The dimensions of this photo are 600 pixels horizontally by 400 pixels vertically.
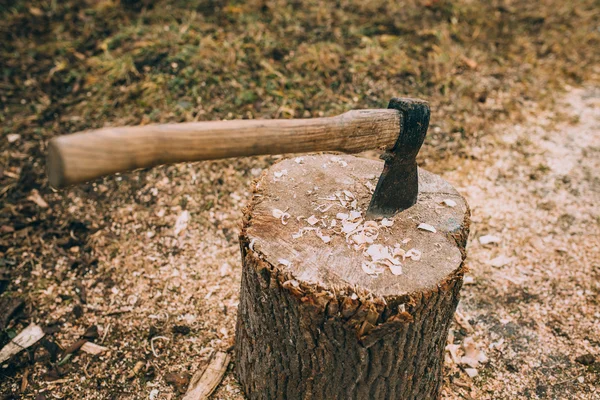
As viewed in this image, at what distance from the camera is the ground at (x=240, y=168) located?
283 centimetres

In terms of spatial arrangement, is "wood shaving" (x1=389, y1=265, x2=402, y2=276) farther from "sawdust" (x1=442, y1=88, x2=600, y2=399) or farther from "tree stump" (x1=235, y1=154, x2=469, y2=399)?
"sawdust" (x1=442, y1=88, x2=600, y2=399)

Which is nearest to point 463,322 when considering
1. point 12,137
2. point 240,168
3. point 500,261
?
point 500,261

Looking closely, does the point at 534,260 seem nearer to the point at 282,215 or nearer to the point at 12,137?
the point at 282,215

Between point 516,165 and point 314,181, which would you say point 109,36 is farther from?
point 516,165

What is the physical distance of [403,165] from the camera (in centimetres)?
223

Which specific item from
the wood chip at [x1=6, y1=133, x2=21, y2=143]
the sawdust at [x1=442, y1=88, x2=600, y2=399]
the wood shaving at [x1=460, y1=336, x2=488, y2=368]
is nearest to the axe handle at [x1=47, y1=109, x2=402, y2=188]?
the wood shaving at [x1=460, y1=336, x2=488, y2=368]

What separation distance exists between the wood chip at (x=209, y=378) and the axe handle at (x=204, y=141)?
1.43 metres

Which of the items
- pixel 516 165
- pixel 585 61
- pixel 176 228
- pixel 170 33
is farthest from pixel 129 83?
pixel 585 61

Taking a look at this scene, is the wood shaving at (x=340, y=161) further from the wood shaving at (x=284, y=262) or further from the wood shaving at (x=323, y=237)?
the wood shaving at (x=284, y=262)

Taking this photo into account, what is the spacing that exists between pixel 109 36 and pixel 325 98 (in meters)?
2.53

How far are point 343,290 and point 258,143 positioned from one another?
0.67 m

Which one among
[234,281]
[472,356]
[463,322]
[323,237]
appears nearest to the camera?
[323,237]

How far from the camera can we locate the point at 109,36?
5199 millimetres

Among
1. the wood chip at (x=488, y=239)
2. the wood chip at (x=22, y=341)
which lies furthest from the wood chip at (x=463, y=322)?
the wood chip at (x=22, y=341)
